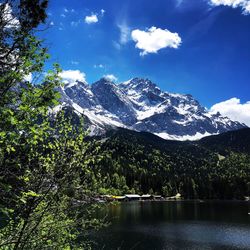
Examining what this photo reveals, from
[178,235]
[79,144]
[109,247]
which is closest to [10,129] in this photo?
[79,144]

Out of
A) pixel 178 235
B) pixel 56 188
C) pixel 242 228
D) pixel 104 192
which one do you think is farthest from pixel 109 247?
pixel 56 188

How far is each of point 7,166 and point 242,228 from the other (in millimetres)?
96254

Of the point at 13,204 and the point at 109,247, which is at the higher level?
the point at 13,204

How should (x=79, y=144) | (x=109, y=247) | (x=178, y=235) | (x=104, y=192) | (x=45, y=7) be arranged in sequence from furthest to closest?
(x=178, y=235) → (x=109, y=247) → (x=104, y=192) → (x=79, y=144) → (x=45, y=7)

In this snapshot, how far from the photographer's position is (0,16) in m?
9.11

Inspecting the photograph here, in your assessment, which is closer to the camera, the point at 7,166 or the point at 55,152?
the point at 7,166

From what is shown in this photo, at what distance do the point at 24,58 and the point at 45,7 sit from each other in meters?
2.51

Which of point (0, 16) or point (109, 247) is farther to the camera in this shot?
point (109, 247)

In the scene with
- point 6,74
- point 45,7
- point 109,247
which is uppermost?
point 45,7

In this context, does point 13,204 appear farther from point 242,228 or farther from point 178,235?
point 242,228

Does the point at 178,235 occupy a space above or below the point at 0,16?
below

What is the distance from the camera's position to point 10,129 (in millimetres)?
7863

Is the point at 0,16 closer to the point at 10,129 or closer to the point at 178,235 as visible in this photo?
the point at 10,129

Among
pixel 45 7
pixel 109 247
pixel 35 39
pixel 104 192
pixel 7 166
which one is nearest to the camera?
pixel 7 166
